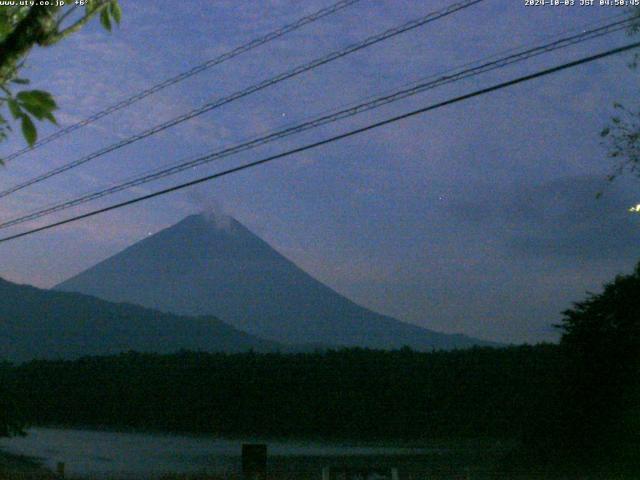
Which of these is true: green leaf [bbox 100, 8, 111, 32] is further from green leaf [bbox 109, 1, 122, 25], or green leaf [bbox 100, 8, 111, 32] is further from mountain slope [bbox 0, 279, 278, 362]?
mountain slope [bbox 0, 279, 278, 362]

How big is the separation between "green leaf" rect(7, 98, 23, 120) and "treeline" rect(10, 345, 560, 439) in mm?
35333

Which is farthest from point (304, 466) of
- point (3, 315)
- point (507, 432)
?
point (3, 315)

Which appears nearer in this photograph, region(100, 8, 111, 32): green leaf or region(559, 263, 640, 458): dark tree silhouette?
region(100, 8, 111, 32): green leaf

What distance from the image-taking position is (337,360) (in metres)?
48.3

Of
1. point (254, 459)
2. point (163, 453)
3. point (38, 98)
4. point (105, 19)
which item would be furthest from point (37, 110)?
point (163, 453)

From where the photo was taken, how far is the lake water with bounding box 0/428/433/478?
2738 cm

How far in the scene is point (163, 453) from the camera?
1369 inches

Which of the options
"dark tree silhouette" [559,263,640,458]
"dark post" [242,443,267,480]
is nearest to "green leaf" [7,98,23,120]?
"dark post" [242,443,267,480]

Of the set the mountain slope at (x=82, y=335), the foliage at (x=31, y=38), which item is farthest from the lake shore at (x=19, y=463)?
the mountain slope at (x=82, y=335)

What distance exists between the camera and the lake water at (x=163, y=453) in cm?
2738

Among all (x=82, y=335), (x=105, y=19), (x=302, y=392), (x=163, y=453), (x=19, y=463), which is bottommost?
(x=19, y=463)

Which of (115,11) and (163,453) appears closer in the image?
(115,11)

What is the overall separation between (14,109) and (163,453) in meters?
33.1

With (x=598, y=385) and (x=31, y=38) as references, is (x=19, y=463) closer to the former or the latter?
(x=598, y=385)
